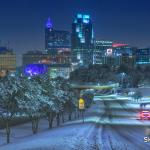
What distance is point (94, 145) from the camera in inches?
1480

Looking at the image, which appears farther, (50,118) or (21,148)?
(50,118)

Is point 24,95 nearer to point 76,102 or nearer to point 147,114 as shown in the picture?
point 147,114

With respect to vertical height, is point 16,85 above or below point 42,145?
above

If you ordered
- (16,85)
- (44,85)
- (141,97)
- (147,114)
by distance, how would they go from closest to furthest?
(16,85) → (44,85) → (147,114) → (141,97)

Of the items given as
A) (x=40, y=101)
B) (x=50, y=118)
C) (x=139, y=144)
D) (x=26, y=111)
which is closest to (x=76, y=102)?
(x=50, y=118)

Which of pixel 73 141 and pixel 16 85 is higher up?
pixel 16 85

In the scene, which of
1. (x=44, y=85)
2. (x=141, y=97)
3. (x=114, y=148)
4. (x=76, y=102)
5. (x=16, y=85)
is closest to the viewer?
(x=114, y=148)

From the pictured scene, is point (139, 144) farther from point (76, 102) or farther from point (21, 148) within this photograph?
point (76, 102)

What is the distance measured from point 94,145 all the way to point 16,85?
9.62 meters

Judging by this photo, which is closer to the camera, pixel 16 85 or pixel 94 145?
pixel 94 145

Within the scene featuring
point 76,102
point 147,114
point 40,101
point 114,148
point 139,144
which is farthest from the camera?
point 76,102

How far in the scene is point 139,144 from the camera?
39156 millimetres

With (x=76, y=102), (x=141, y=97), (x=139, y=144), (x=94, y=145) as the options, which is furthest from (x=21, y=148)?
(x=141, y=97)

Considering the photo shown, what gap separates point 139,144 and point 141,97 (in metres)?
128
